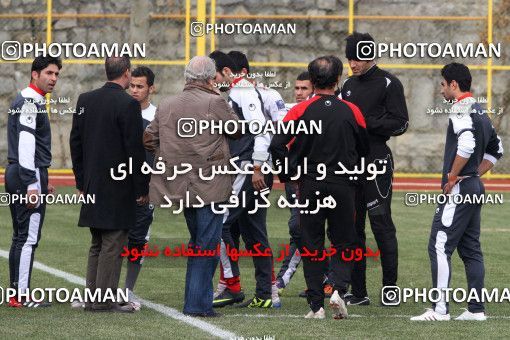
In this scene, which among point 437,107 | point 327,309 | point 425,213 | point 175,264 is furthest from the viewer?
point 437,107

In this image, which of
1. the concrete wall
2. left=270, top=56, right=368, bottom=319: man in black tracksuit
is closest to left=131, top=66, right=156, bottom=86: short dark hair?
left=270, top=56, right=368, bottom=319: man in black tracksuit

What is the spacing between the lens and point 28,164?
9.71 metres

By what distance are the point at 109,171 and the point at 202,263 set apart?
950mm

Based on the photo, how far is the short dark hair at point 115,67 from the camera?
9781mm

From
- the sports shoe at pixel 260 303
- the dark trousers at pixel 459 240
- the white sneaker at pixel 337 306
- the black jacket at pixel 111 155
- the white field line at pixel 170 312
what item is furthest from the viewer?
the sports shoe at pixel 260 303

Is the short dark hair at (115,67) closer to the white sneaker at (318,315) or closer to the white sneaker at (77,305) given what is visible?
the white sneaker at (77,305)

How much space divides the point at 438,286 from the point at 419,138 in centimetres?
1522

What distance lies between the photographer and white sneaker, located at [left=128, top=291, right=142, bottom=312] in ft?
32.1

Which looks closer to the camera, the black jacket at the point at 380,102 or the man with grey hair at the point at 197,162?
the man with grey hair at the point at 197,162

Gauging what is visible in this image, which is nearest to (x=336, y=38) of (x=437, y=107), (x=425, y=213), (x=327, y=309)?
(x=437, y=107)

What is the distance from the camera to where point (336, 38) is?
2466 cm

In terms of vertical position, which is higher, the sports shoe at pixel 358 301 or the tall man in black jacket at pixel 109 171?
the tall man in black jacket at pixel 109 171

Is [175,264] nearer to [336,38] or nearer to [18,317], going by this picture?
[18,317]

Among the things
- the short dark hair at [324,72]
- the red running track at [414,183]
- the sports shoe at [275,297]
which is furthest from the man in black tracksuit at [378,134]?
the red running track at [414,183]
